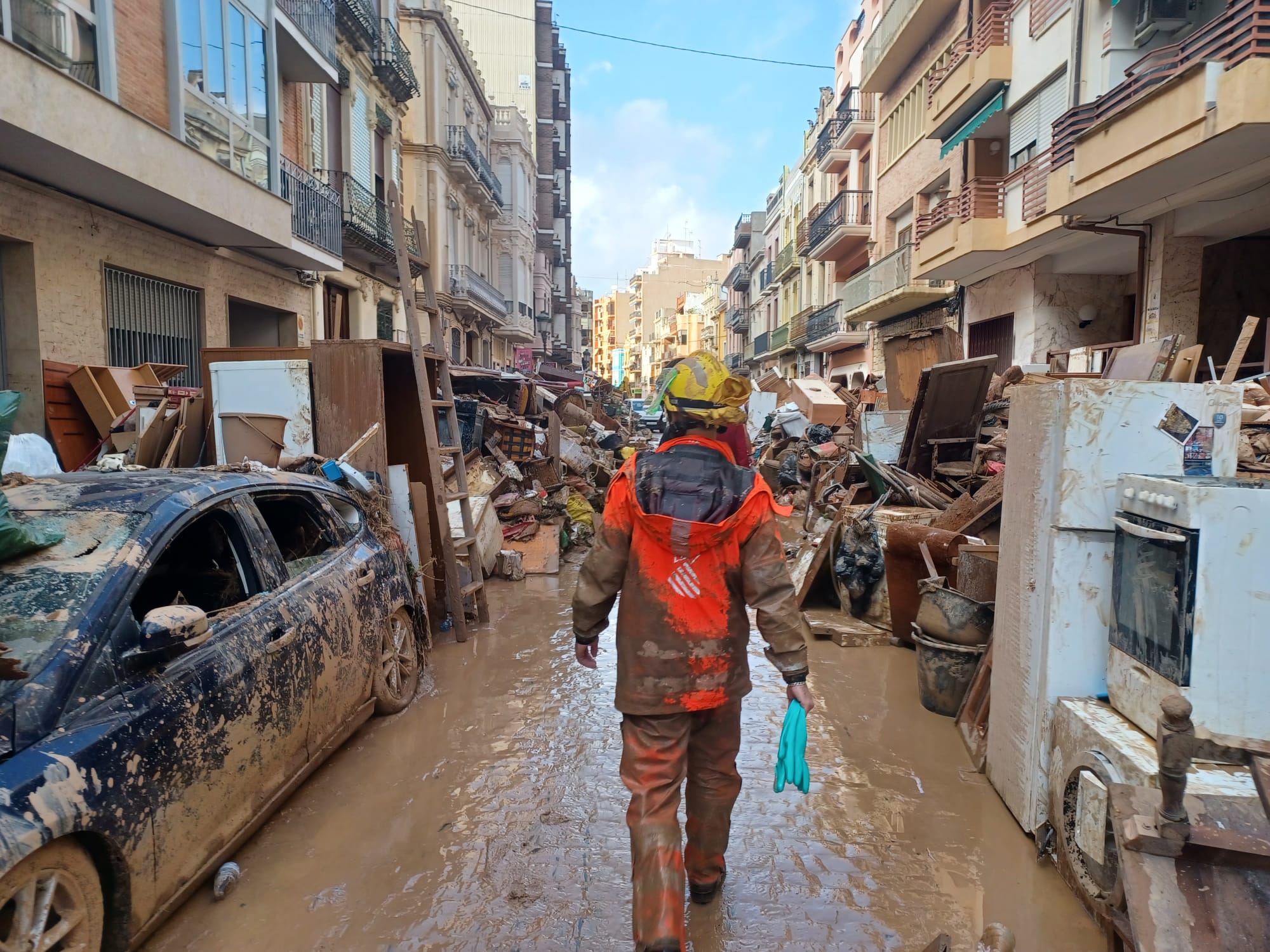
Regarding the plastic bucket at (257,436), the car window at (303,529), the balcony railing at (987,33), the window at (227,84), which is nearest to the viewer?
the car window at (303,529)

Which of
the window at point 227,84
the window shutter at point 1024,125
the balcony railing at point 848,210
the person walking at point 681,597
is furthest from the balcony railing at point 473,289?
the person walking at point 681,597

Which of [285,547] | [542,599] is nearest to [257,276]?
[542,599]

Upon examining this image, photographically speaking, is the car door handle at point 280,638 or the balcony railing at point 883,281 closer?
the car door handle at point 280,638

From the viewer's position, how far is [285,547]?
14.0 feet

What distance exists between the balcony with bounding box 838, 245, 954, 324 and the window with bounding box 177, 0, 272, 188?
13033 millimetres

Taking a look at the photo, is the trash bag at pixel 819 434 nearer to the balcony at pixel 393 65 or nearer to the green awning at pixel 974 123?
the green awning at pixel 974 123

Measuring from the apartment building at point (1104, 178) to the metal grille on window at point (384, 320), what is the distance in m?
12.4

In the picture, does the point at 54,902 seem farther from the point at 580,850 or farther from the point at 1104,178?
the point at 1104,178

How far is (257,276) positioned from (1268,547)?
13526 millimetres

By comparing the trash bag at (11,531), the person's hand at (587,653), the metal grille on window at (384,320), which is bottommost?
the person's hand at (587,653)

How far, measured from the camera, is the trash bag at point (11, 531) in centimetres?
261

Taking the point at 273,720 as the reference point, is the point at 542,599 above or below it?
below

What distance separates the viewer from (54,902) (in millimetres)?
2072

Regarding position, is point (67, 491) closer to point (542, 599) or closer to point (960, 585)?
point (960, 585)
